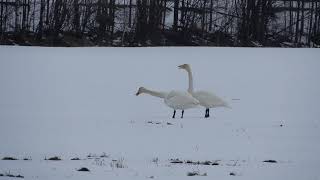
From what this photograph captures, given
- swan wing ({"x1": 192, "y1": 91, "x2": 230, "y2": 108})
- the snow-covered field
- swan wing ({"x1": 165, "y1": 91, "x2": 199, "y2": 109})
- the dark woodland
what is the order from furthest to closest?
1. the dark woodland
2. swan wing ({"x1": 192, "y1": 91, "x2": 230, "y2": 108})
3. swan wing ({"x1": 165, "y1": 91, "x2": 199, "y2": 109})
4. the snow-covered field

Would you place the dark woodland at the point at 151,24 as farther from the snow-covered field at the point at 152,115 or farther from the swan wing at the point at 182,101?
the swan wing at the point at 182,101

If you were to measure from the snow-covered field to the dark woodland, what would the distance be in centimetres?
702

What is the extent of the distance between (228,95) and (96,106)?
4.40m

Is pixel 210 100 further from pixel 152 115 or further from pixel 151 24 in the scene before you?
pixel 151 24

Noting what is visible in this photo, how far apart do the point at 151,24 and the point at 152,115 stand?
20442mm

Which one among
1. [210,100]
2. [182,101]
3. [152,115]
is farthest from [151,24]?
[182,101]

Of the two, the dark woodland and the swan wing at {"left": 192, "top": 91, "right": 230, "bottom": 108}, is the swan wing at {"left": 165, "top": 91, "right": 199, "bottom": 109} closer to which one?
the swan wing at {"left": 192, "top": 91, "right": 230, "bottom": 108}

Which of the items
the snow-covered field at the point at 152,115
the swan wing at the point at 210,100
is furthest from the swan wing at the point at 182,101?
the swan wing at the point at 210,100

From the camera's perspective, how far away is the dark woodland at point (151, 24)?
33.3m

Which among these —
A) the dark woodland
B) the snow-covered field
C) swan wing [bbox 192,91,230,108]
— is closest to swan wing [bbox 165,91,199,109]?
the snow-covered field

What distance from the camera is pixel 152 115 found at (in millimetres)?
13695

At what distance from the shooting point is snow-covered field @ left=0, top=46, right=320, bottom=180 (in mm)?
7801

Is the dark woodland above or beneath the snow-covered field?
above

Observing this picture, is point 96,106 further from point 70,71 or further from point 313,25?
point 313,25
